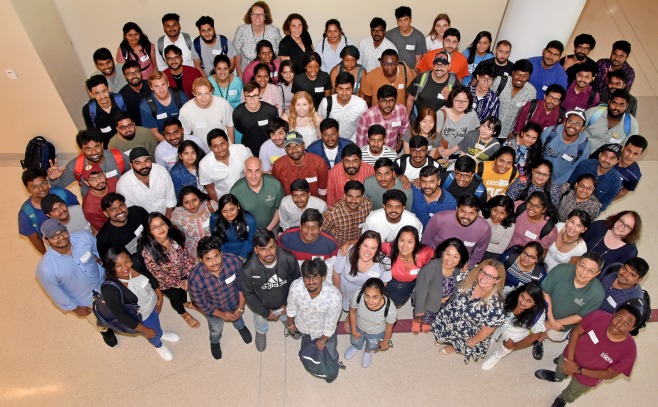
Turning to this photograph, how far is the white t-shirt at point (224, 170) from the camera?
4.88 metres

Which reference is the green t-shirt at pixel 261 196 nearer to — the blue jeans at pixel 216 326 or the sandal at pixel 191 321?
the blue jeans at pixel 216 326

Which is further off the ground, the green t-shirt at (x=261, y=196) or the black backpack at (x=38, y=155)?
the black backpack at (x=38, y=155)

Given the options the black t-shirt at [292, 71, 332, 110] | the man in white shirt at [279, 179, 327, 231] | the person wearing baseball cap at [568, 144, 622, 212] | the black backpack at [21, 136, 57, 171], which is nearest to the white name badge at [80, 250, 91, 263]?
the man in white shirt at [279, 179, 327, 231]

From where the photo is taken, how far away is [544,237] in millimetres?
4457

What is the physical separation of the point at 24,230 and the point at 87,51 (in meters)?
4.01

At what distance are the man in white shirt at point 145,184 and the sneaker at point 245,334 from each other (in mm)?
1536

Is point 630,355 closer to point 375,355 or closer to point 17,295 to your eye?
point 375,355

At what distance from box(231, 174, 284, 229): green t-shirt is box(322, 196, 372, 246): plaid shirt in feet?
1.95

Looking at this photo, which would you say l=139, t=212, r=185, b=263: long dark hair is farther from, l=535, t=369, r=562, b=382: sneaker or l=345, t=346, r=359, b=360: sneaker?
l=535, t=369, r=562, b=382: sneaker

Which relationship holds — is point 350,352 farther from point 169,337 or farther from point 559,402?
point 559,402

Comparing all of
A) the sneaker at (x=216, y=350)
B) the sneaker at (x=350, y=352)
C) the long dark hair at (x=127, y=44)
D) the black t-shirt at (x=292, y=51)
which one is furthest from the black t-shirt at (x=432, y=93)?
the long dark hair at (x=127, y=44)

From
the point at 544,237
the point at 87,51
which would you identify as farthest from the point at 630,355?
the point at 87,51

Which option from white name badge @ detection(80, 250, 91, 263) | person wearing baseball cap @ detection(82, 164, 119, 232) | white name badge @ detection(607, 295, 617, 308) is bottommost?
white name badge @ detection(607, 295, 617, 308)

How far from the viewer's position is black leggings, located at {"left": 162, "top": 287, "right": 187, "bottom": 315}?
466 cm
